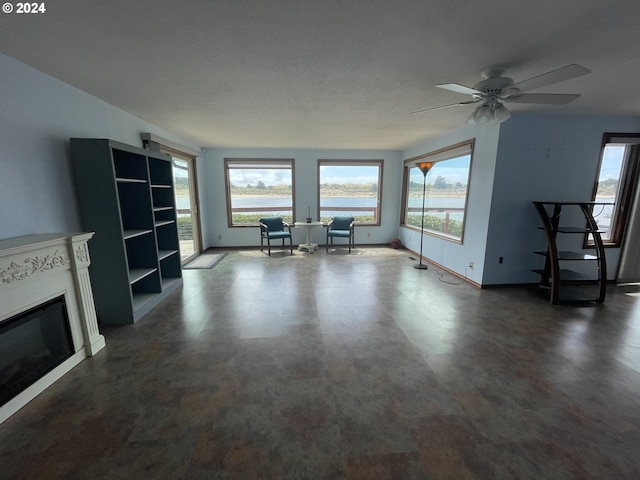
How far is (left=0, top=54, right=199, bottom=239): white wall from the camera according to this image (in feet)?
6.06

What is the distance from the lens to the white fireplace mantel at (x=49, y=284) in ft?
5.30

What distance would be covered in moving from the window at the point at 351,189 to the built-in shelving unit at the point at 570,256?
11.2 feet

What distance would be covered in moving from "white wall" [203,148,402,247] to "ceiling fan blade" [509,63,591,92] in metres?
4.31

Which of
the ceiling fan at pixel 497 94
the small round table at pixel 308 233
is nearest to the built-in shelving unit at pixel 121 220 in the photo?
the small round table at pixel 308 233

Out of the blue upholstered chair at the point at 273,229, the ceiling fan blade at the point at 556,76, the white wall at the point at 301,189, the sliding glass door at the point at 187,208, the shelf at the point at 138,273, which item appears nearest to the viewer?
the ceiling fan blade at the point at 556,76

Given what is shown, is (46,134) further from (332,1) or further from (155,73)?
(332,1)

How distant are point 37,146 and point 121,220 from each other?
79cm

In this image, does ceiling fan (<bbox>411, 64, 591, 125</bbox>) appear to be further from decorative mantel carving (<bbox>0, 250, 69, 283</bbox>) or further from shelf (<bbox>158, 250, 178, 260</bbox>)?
shelf (<bbox>158, 250, 178, 260</bbox>)

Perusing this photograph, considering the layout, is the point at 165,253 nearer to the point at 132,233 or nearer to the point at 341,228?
the point at 132,233

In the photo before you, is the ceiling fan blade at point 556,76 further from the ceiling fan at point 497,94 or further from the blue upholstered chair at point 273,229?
the blue upholstered chair at point 273,229

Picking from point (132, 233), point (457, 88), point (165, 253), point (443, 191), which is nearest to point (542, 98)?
point (457, 88)

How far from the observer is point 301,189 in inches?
241

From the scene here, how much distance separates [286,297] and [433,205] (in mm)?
3556

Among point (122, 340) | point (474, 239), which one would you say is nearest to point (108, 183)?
point (122, 340)
